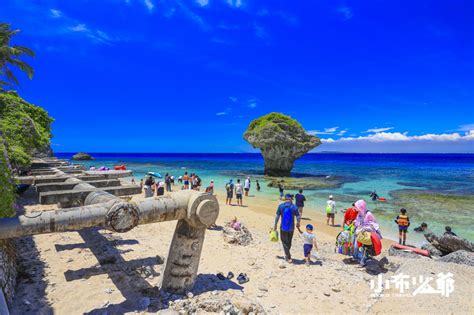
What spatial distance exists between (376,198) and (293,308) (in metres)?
22.1

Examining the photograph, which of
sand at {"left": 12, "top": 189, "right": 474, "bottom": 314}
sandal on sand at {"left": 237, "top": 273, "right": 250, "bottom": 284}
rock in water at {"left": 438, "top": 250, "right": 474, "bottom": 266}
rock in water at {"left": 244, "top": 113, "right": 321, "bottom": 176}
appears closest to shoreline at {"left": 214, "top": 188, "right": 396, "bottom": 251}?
rock in water at {"left": 438, "top": 250, "right": 474, "bottom": 266}

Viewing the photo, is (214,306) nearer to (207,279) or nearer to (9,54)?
(207,279)

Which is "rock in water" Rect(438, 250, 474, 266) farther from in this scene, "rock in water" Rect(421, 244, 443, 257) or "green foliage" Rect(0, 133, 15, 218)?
"green foliage" Rect(0, 133, 15, 218)

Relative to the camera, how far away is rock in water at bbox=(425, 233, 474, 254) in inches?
404

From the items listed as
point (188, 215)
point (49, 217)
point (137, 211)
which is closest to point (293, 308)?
point (188, 215)

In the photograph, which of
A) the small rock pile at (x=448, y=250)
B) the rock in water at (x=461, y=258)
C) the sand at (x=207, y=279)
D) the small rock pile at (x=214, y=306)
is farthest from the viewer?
the small rock pile at (x=448, y=250)

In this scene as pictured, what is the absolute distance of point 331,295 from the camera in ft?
20.6

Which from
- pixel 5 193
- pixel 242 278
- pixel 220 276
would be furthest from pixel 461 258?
pixel 5 193

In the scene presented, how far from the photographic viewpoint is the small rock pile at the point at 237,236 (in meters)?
9.77

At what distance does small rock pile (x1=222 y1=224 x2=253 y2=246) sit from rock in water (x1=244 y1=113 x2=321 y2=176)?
32.0 meters

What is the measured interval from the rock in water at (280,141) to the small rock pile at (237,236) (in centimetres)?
3198

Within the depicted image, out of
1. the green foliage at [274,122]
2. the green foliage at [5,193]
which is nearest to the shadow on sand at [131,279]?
the green foliage at [5,193]

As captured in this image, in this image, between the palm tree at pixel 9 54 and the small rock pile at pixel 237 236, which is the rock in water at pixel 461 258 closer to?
the small rock pile at pixel 237 236

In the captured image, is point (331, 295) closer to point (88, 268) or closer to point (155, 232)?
point (88, 268)
